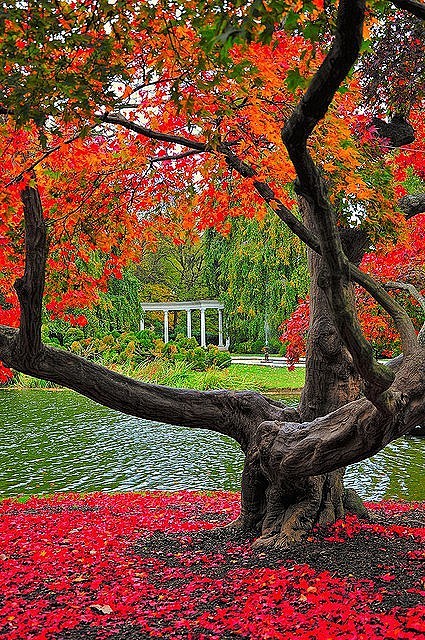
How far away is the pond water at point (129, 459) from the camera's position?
10.5m

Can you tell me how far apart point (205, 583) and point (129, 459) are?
8434 mm

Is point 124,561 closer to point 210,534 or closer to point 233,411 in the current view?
point 210,534

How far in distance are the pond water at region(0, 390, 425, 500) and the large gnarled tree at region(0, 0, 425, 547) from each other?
14.5 feet

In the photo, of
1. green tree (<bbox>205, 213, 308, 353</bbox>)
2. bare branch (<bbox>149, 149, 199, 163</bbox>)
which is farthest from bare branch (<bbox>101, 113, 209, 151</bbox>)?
green tree (<bbox>205, 213, 308, 353</bbox>)

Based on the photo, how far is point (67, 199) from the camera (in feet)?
20.9

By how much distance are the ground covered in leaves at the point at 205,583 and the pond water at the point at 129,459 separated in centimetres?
421

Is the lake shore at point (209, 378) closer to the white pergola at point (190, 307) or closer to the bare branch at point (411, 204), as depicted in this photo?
the white pergola at point (190, 307)

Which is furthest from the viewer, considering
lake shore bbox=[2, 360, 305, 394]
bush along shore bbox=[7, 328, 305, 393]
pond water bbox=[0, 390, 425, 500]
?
bush along shore bbox=[7, 328, 305, 393]

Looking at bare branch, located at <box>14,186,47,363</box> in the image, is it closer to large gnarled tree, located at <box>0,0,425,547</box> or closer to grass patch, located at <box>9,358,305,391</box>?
large gnarled tree, located at <box>0,0,425,547</box>

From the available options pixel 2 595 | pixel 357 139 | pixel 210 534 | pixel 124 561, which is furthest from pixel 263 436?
pixel 357 139

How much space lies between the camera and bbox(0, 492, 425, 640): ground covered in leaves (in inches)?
142

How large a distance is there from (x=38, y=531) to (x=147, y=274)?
3275 centimetres

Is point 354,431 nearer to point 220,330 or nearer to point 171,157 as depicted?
point 171,157

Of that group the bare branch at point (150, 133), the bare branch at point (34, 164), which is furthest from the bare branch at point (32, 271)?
the bare branch at point (150, 133)
